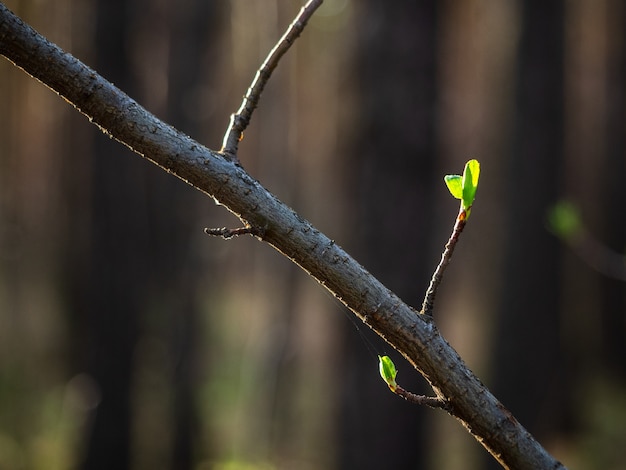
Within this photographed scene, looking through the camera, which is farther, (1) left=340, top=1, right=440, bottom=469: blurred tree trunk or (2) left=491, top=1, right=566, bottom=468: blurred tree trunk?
(2) left=491, top=1, right=566, bottom=468: blurred tree trunk

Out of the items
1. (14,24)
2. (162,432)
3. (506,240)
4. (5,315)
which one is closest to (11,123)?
(5,315)

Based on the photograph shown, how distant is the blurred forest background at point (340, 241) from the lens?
11.7ft

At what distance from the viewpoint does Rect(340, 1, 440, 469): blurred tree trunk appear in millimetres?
3490

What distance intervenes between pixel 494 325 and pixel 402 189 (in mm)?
1706

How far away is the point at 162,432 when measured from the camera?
18.0ft

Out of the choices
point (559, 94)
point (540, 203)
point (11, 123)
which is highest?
point (11, 123)

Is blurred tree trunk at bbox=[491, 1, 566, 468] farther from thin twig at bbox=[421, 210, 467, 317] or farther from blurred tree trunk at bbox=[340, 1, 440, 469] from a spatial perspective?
thin twig at bbox=[421, 210, 467, 317]

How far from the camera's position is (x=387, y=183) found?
353 centimetres

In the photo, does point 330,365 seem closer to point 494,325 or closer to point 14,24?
point 494,325

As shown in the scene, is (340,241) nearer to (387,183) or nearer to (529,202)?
(387,183)

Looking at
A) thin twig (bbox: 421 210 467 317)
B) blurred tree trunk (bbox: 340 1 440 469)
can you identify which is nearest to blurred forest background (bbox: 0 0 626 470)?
blurred tree trunk (bbox: 340 1 440 469)

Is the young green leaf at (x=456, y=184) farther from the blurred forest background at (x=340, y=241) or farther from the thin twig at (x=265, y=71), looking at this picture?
the blurred forest background at (x=340, y=241)

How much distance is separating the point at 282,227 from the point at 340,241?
2.84 m

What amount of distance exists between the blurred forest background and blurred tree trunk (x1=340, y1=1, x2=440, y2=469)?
1 cm
